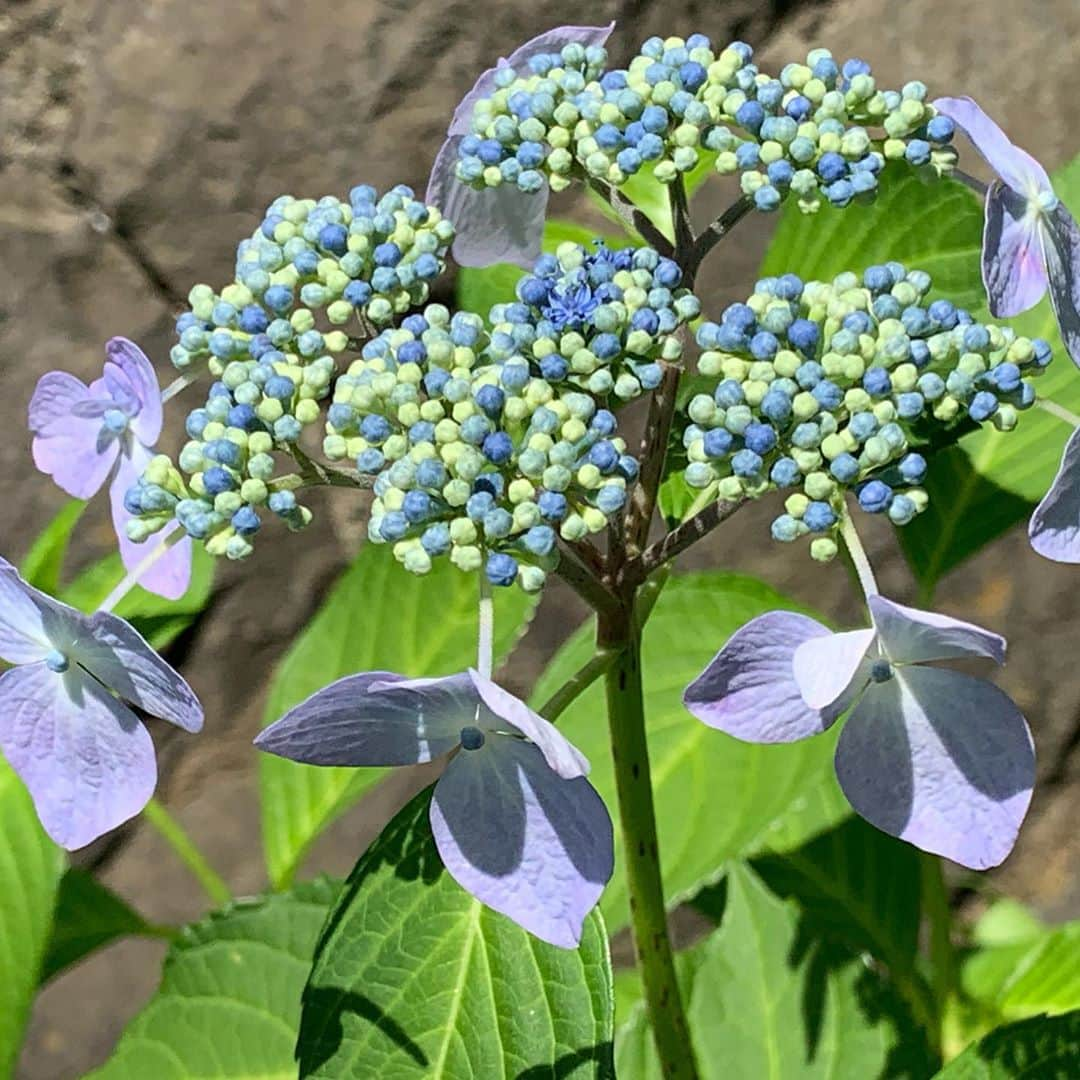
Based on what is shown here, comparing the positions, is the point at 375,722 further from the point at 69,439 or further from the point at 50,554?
the point at 50,554

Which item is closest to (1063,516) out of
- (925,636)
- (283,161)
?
(925,636)

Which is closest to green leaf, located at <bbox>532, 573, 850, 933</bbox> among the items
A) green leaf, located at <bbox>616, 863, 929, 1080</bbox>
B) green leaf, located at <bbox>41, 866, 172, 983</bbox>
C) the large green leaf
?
green leaf, located at <bbox>616, 863, 929, 1080</bbox>

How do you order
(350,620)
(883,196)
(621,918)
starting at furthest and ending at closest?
(350,620), (621,918), (883,196)

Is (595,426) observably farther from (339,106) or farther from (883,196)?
(339,106)

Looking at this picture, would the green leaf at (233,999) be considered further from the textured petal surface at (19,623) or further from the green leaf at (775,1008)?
the textured petal surface at (19,623)

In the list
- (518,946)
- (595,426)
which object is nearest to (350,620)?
(518,946)

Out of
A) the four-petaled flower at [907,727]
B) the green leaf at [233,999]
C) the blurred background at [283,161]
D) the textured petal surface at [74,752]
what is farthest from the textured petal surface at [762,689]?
the blurred background at [283,161]
